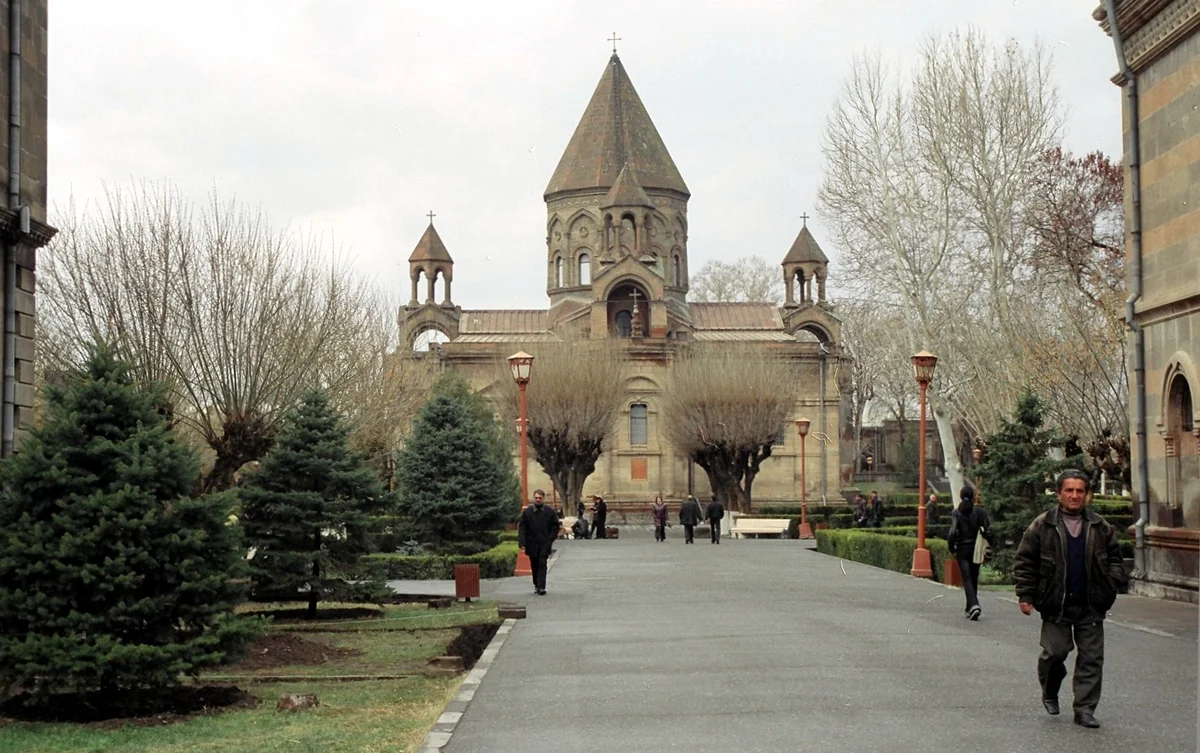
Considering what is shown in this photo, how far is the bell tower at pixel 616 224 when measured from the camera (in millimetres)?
69500

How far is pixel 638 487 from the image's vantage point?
227 ft

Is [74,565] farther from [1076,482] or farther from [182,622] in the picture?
[1076,482]

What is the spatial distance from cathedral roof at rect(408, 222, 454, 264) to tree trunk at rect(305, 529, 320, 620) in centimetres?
5388

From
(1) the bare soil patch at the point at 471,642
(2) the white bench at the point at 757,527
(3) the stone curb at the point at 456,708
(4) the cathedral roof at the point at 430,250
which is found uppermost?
(4) the cathedral roof at the point at 430,250

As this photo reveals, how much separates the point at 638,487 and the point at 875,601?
49856mm

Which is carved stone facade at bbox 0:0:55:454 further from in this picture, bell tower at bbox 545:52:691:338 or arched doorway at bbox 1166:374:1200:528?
bell tower at bbox 545:52:691:338

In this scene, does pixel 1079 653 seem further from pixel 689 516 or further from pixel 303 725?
pixel 689 516

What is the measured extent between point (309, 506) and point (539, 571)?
11.8 feet

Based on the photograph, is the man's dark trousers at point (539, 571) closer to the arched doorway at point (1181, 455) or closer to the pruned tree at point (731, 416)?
the arched doorway at point (1181, 455)

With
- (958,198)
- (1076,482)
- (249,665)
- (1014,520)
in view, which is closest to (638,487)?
(958,198)

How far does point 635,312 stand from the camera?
225 ft

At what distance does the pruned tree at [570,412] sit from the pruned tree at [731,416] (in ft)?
8.78

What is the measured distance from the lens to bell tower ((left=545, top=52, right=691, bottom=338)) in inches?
2736

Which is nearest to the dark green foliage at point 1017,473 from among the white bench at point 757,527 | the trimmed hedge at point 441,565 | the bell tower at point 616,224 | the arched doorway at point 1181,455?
the arched doorway at point 1181,455
